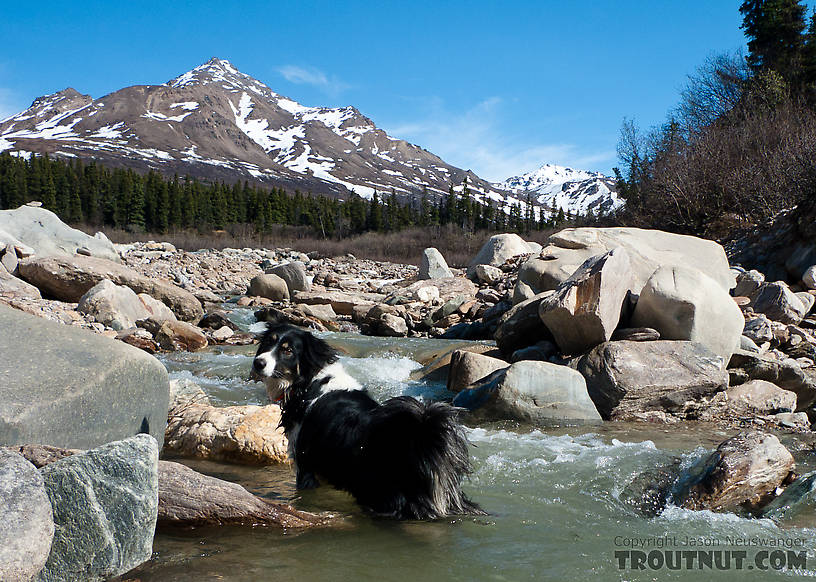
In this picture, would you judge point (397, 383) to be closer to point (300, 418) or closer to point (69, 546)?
point (300, 418)

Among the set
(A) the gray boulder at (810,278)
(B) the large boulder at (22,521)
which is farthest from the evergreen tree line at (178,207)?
(B) the large boulder at (22,521)

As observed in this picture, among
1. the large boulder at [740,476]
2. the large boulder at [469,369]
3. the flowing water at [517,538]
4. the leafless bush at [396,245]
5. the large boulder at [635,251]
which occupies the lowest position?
the flowing water at [517,538]

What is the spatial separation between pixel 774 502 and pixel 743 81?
113 feet

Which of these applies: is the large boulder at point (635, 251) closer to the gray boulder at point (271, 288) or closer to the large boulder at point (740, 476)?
the large boulder at point (740, 476)

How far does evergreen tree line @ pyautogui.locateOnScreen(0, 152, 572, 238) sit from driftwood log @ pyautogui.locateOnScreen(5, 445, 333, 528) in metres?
63.4

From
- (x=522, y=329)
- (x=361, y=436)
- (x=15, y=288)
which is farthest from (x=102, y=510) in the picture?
(x=15, y=288)

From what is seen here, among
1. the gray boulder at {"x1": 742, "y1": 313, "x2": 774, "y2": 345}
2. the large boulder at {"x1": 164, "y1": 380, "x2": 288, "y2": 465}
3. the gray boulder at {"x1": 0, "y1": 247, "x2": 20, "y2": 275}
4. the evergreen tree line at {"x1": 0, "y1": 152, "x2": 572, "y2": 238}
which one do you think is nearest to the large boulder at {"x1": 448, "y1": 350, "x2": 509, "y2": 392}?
the large boulder at {"x1": 164, "y1": 380, "x2": 288, "y2": 465}

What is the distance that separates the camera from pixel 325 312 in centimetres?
1580

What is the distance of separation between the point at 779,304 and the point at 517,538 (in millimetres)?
9557

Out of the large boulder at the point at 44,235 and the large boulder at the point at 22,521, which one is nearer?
the large boulder at the point at 22,521

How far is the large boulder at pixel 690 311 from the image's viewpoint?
7836 millimetres

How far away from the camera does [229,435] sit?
5445mm

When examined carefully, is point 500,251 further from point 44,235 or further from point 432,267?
point 44,235

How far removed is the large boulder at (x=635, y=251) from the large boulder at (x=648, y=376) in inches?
130
